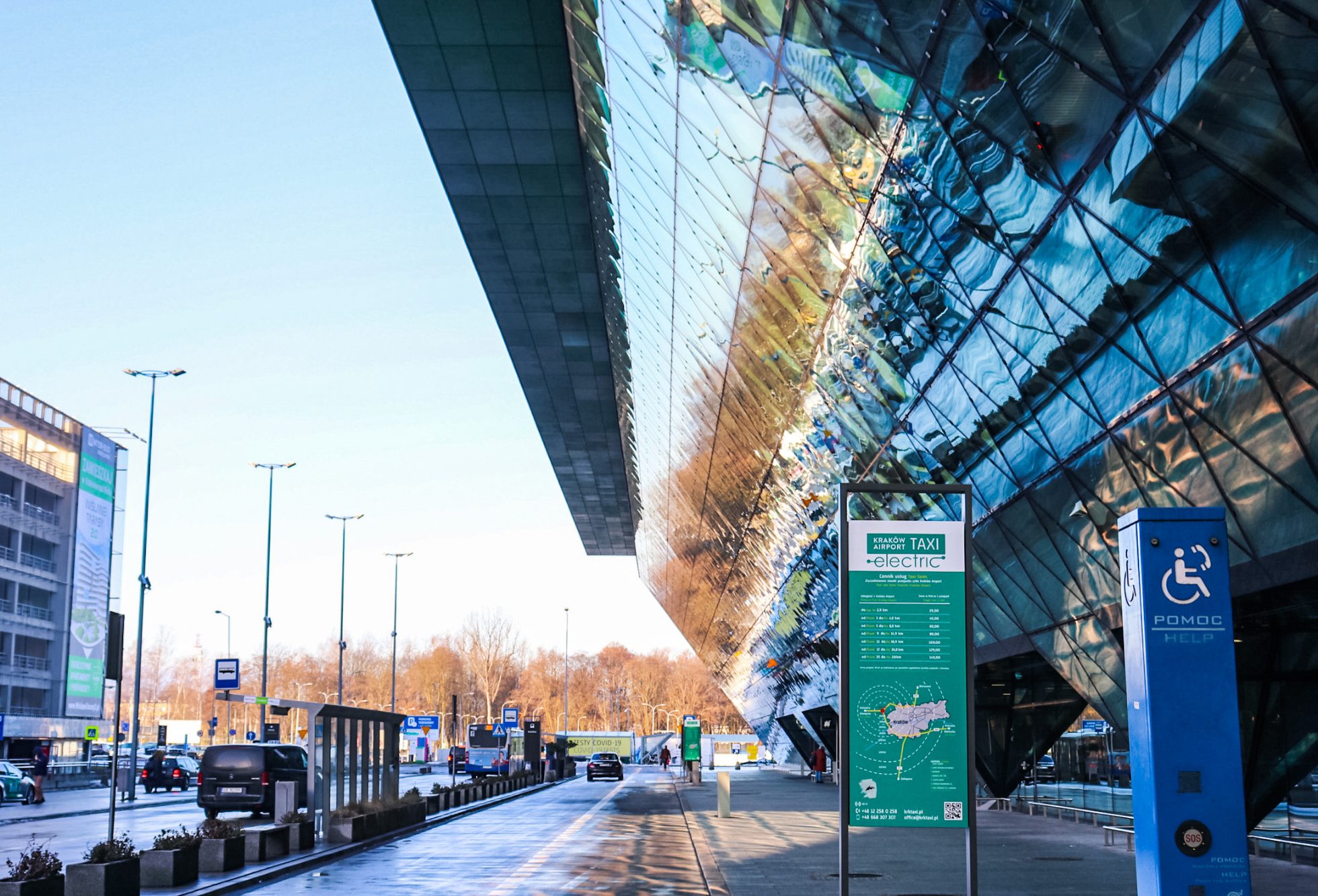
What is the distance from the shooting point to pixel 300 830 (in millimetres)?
21766

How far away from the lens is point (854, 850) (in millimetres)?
22000

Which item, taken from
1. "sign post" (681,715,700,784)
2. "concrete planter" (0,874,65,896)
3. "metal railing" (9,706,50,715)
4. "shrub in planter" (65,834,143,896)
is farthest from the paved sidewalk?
"metal railing" (9,706,50,715)

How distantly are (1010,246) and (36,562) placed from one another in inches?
3246

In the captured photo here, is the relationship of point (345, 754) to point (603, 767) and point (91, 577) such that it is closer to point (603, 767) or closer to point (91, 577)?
point (603, 767)

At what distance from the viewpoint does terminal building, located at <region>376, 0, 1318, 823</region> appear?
42.7ft

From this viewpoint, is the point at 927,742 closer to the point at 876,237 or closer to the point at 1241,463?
the point at 1241,463

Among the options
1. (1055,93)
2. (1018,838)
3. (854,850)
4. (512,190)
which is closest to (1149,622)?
(1055,93)

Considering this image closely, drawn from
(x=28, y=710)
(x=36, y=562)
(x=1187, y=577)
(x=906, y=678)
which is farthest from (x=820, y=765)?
(x=36, y=562)

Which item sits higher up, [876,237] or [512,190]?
[512,190]

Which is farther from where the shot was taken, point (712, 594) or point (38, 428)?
point (38, 428)

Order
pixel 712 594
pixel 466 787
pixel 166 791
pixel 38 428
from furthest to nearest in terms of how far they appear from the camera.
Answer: pixel 38 428 < pixel 712 594 < pixel 166 791 < pixel 466 787

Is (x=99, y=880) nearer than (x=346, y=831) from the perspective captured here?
Yes

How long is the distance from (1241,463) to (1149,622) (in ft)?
20.9

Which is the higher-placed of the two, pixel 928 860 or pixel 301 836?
pixel 301 836
